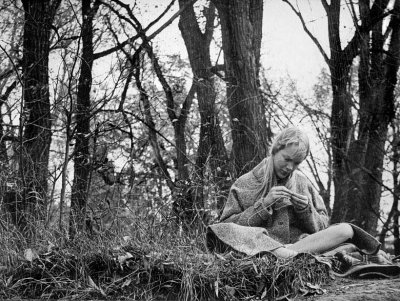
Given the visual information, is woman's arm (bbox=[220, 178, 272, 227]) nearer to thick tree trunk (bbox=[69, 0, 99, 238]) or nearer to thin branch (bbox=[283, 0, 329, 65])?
thick tree trunk (bbox=[69, 0, 99, 238])

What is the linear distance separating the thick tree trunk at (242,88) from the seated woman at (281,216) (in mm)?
3167

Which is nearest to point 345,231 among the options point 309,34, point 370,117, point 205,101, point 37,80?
point 37,80

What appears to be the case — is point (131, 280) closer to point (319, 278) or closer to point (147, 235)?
point (147, 235)

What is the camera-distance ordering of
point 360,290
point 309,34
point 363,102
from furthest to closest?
point 309,34 < point 363,102 < point 360,290

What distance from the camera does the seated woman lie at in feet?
20.6

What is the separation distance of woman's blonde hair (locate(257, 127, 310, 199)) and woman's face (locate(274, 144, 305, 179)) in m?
0.01

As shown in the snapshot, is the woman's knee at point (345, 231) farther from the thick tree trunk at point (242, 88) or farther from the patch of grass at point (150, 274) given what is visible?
the thick tree trunk at point (242, 88)

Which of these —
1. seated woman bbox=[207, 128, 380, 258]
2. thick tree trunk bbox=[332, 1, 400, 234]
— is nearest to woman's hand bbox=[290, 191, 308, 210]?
seated woman bbox=[207, 128, 380, 258]

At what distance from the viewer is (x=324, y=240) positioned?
636 cm

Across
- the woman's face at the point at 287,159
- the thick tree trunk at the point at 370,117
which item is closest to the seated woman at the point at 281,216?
the woman's face at the point at 287,159

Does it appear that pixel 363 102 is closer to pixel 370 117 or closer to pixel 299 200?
pixel 370 117

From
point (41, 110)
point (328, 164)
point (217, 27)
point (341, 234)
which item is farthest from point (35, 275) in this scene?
point (328, 164)

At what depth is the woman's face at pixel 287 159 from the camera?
20.7 feet

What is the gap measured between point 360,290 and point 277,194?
1164 mm
